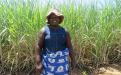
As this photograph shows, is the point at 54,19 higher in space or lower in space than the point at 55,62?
higher

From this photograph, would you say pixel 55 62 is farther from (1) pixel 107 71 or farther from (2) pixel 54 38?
(1) pixel 107 71

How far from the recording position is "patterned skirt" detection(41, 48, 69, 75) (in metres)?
4.05

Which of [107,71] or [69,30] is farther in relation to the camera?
[107,71]

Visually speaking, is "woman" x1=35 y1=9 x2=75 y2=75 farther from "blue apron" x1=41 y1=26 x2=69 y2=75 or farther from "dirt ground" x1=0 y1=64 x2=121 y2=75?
"dirt ground" x1=0 y1=64 x2=121 y2=75

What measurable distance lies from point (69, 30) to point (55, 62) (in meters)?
1.62

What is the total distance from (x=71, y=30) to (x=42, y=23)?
45cm

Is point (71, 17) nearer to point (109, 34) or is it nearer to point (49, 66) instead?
point (109, 34)

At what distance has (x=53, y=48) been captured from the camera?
13.3 ft

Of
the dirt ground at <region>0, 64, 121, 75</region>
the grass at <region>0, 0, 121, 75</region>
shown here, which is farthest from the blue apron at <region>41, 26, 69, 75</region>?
the dirt ground at <region>0, 64, 121, 75</region>

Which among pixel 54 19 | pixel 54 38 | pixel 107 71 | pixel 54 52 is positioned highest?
pixel 54 19

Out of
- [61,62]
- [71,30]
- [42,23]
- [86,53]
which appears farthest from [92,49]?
[61,62]

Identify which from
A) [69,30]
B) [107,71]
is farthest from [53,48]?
[107,71]

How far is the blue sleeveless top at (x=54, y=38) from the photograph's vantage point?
4.03 m

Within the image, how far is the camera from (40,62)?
4066 millimetres
